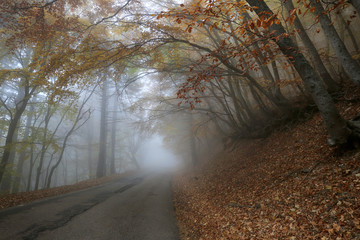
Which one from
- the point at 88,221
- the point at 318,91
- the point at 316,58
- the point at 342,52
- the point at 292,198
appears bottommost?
the point at 88,221

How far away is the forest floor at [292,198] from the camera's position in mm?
3348

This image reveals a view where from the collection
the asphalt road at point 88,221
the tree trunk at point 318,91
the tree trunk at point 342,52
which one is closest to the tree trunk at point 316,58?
the tree trunk at point 342,52

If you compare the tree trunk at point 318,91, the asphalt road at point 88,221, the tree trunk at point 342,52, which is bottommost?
the asphalt road at point 88,221

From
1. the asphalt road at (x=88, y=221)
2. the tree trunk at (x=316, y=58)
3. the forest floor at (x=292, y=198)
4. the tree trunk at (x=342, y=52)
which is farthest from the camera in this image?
the tree trunk at (x=316, y=58)

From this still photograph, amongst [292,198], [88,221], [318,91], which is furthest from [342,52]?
[88,221]

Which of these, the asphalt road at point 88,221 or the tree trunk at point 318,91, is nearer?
the asphalt road at point 88,221

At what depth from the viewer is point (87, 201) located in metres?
7.37

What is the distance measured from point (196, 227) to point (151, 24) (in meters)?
6.88

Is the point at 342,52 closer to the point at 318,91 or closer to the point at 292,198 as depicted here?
the point at 318,91

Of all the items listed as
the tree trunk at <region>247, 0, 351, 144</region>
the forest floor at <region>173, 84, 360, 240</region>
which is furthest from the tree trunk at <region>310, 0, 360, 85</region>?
the tree trunk at <region>247, 0, 351, 144</region>

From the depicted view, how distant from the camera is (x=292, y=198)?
4.33 metres

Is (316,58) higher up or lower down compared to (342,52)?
higher up

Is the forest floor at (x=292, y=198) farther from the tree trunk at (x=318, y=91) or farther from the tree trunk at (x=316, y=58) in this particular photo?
the tree trunk at (x=316, y=58)

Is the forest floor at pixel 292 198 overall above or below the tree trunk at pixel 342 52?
below
